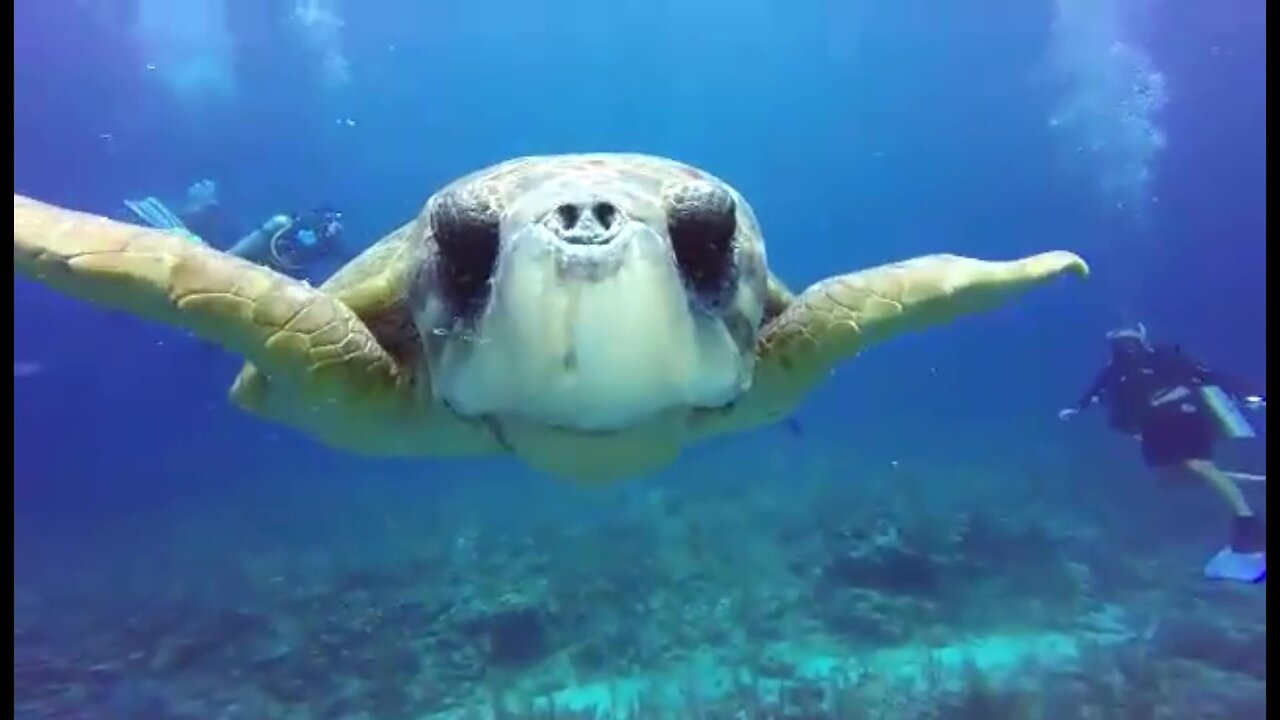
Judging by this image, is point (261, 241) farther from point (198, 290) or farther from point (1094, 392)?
point (198, 290)

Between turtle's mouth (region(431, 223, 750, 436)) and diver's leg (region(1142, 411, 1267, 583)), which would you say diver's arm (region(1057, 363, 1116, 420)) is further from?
turtle's mouth (region(431, 223, 750, 436))

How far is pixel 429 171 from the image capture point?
56719 mm

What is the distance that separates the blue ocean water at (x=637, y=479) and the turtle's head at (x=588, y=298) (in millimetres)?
3438

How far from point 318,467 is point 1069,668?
22.7 m

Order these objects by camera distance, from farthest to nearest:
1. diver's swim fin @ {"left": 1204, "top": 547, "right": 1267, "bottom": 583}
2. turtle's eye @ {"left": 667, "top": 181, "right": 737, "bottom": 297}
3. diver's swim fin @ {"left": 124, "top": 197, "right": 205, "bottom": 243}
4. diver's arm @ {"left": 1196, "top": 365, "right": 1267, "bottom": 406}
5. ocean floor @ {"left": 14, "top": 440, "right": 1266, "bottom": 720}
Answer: diver's swim fin @ {"left": 124, "top": 197, "right": 205, "bottom": 243} < diver's arm @ {"left": 1196, "top": 365, "right": 1267, "bottom": 406} < diver's swim fin @ {"left": 1204, "top": 547, "right": 1267, "bottom": 583} < ocean floor @ {"left": 14, "top": 440, "right": 1266, "bottom": 720} < turtle's eye @ {"left": 667, "top": 181, "right": 737, "bottom": 297}

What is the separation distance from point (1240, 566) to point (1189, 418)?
3.00 ft

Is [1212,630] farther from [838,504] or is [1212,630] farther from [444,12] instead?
[444,12]

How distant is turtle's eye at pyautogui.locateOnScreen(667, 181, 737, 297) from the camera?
1999 mm

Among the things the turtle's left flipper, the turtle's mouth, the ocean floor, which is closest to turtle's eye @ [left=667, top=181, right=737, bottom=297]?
the turtle's mouth

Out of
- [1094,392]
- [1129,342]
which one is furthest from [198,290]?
[1129,342]

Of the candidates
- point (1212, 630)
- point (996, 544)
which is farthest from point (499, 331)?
point (996, 544)

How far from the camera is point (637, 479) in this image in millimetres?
6891

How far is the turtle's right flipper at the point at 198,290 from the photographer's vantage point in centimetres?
225

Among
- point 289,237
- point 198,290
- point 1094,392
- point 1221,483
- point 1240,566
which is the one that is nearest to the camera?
point 198,290
